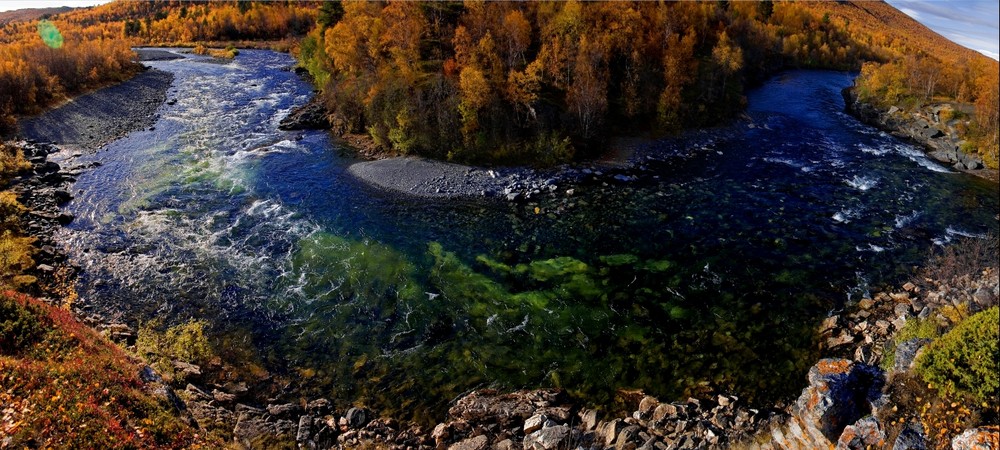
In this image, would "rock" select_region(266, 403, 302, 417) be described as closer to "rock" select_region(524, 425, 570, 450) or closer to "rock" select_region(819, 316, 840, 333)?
"rock" select_region(524, 425, 570, 450)

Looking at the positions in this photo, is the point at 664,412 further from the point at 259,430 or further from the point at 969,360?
the point at 259,430

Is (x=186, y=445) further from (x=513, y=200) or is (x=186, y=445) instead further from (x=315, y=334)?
(x=513, y=200)

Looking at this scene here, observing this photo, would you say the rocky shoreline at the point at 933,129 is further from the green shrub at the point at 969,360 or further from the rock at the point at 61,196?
the rock at the point at 61,196

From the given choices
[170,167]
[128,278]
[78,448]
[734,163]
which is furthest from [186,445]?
[734,163]

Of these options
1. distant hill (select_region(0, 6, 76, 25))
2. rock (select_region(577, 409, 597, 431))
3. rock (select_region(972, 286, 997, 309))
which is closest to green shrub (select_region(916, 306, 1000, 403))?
rock (select_region(972, 286, 997, 309))

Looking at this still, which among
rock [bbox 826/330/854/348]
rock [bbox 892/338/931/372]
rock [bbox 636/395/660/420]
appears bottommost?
rock [bbox 636/395/660/420]
